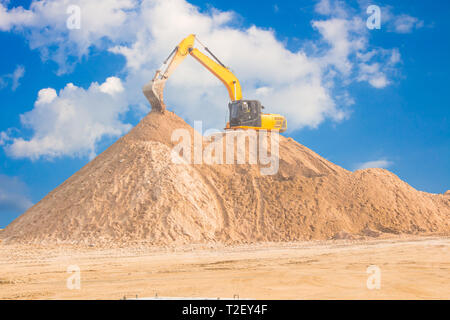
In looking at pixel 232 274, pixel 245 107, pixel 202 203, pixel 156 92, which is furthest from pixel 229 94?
pixel 232 274

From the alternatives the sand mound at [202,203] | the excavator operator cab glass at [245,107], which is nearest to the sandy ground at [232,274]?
the sand mound at [202,203]

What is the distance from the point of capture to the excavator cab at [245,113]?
27.6 m

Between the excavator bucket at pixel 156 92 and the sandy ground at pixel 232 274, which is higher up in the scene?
the excavator bucket at pixel 156 92

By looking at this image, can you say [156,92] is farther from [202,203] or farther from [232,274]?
[232,274]

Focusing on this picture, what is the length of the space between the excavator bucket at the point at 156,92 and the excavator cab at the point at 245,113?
195 inches

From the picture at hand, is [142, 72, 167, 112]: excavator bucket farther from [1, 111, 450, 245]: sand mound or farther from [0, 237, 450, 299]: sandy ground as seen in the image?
[0, 237, 450, 299]: sandy ground

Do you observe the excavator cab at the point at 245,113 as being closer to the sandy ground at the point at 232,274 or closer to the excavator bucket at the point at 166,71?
the excavator bucket at the point at 166,71

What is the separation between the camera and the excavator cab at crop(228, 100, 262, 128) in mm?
27594

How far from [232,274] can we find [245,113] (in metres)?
17.9

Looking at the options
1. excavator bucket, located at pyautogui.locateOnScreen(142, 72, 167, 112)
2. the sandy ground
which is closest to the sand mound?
excavator bucket, located at pyautogui.locateOnScreen(142, 72, 167, 112)

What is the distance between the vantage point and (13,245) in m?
21.5

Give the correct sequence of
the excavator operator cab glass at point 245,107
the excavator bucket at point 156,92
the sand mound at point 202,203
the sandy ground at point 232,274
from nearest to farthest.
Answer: the sandy ground at point 232,274 → the sand mound at point 202,203 → the excavator bucket at point 156,92 → the excavator operator cab glass at point 245,107
